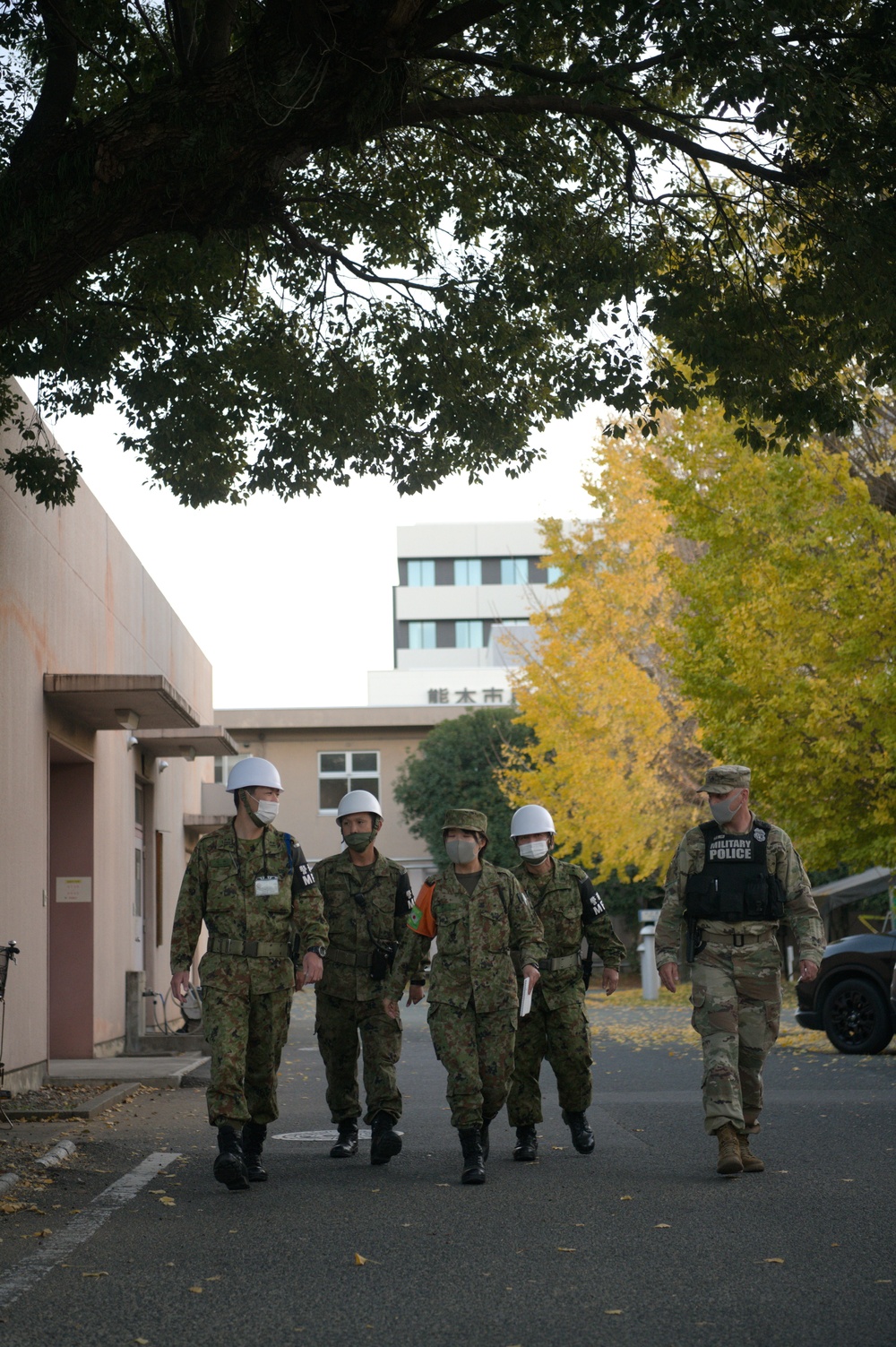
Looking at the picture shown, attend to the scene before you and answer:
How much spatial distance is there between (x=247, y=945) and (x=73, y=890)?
10008 millimetres

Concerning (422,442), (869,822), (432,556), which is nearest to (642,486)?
(869,822)

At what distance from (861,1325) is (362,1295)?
1685 millimetres

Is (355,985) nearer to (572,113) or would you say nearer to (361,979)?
(361,979)

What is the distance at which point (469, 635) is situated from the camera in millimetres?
82438

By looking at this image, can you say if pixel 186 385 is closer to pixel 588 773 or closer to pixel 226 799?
pixel 588 773

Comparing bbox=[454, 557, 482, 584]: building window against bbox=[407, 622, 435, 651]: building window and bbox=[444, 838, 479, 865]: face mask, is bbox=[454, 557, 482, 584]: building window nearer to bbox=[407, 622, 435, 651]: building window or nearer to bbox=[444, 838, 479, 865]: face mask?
bbox=[407, 622, 435, 651]: building window

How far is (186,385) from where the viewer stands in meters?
13.2

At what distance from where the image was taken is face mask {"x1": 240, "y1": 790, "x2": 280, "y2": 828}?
849cm

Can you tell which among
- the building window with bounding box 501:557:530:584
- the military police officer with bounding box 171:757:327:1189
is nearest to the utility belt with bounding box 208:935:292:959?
the military police officer with bounding box 171:757:327:1189

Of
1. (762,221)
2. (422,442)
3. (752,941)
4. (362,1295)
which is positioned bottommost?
(362,1295)

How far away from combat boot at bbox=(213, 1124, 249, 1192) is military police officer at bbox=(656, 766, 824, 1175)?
2.35 metres

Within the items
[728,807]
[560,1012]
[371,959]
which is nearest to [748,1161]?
[560,1012]

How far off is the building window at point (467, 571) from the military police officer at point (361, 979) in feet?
240

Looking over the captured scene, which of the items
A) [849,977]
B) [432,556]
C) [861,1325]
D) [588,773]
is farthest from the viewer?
[432,556]
